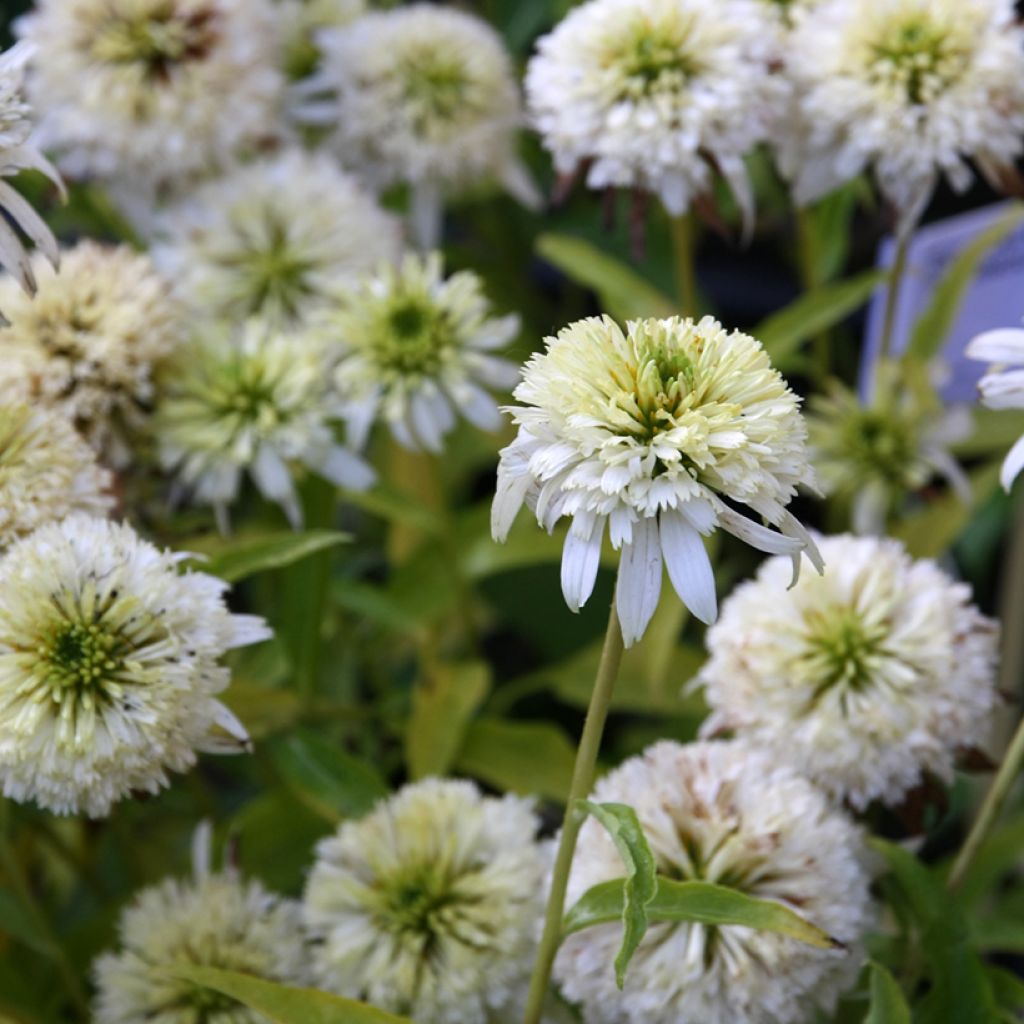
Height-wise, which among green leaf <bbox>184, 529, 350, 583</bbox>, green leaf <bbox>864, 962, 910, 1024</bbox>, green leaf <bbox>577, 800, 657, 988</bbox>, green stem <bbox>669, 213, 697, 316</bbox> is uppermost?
green leaf <bbox>577, 800, 657, 988</bbox>

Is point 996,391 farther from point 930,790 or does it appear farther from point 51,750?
point 51,750

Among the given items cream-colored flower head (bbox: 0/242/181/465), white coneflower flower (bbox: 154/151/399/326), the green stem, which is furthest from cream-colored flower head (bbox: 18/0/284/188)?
the green stem

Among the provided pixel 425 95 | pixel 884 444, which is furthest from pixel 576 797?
pixel 425 95

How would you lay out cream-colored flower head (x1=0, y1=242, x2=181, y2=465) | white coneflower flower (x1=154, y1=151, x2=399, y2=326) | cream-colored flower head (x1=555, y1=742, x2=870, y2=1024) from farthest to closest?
white coneflower flower (x1=154, y1=151, x2=399, y2=326), cream-colored flower head (x1=0, y1=242, x2=181, y2=465), cream-colored flower head (x1=555, y1=742, x2=870, y2=1024)

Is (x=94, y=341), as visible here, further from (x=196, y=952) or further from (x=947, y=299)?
(x=947, y=299)

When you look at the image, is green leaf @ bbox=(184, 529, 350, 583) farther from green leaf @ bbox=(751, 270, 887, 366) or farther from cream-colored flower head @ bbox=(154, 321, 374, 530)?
green leaf @ bbox=(751, 270, 887, 366)

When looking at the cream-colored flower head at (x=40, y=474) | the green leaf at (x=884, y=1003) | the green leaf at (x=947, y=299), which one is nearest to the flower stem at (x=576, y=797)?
the green leaf at (x=884, y=1003)

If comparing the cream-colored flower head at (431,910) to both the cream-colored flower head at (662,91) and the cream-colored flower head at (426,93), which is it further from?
the cream-colored flower head at (426,93)
